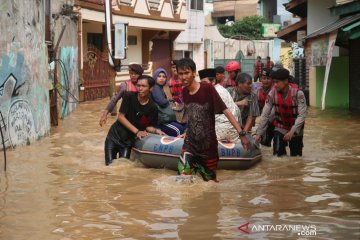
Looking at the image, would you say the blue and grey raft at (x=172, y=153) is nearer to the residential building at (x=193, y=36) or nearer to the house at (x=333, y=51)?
the house at (x=333, y=51)

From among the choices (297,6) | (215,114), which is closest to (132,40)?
(297,6)

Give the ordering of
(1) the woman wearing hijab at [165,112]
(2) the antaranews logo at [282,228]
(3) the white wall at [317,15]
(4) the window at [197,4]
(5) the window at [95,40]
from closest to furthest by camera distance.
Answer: (2) the antaranews logo at [282,228]
(1) the woman wearing hijab at [165,112]
(3) the white wall at [317,15]
(5) the window at [95,40]
(4) the window at [197,4]

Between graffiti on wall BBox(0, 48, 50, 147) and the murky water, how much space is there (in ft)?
1.51

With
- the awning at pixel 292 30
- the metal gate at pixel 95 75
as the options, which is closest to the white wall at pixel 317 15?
the awning at pixel 292 30

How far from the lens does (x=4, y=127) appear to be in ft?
34.7

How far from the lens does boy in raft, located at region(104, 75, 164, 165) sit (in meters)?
8.92

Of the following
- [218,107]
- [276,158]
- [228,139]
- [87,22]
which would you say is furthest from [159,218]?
[87,22]

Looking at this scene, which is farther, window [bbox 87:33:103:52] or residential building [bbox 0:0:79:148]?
window [bbox 87:33:103:52]

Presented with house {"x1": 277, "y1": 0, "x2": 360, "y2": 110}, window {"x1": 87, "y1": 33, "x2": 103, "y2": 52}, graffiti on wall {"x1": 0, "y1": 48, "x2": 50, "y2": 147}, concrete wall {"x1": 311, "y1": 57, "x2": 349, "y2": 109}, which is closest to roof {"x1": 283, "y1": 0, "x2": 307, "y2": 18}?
house {"x1": 277, "y1": 0, "x2": 360, "y2": 110}

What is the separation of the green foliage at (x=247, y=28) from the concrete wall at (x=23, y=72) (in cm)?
3453

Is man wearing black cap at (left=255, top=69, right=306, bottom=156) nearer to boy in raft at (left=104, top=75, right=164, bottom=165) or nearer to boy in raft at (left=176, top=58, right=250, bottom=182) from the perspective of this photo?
boy in raft at (left=104, top=75, right=164, bottom=165)

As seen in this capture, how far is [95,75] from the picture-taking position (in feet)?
80.3

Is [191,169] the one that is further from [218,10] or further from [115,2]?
[218,10]

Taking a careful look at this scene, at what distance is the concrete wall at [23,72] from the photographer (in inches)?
422
